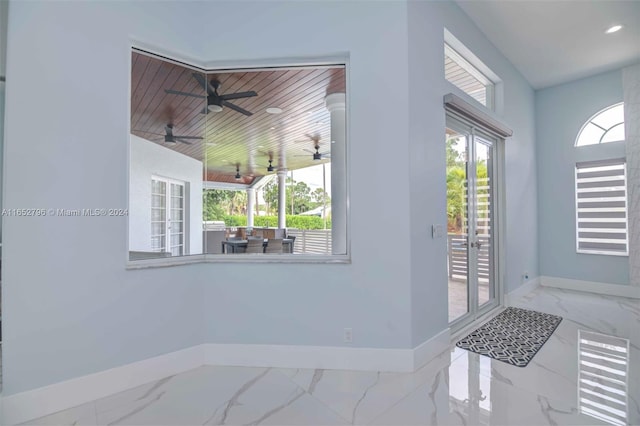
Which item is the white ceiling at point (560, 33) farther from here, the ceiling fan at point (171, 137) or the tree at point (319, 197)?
the ceiling fan at point (171, 137)

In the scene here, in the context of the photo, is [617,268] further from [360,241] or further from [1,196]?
[1,196]

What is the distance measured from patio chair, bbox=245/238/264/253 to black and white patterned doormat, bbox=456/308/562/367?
2.10 metres

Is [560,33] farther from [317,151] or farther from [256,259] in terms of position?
[256,259]

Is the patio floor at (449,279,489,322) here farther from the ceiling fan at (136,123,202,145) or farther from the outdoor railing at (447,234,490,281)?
the ceiling fan at (136,123,202,145)

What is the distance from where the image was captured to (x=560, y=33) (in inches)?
143

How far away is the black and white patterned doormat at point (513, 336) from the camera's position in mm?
2719

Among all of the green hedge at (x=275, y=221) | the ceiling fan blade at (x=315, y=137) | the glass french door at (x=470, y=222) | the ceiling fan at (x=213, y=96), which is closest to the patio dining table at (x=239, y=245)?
the green hedge at (x=275, y=221)

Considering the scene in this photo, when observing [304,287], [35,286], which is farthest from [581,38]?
[35,286]

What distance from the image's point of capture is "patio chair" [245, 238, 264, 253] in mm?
2641

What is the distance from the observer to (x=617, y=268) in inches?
180

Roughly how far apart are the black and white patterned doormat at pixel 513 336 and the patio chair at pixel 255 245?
6.88ft

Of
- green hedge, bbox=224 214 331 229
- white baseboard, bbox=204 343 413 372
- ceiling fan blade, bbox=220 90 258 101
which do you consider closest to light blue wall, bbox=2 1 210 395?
white baseboard, bbox=204 343 413 372

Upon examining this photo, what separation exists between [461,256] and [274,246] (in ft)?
6.93

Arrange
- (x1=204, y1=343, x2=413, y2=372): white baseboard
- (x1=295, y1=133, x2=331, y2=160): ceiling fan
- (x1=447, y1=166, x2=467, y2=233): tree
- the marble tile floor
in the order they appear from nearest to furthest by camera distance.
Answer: the marble tile floor
(x1=204, y1=343, x2=413, y2=372): white baseboard
(x1=295, y1=133, x2=331, y2=160): ceiling fan
(x1=447, y1=166, x2=467, y2=233): tree
